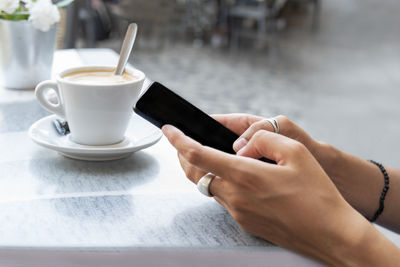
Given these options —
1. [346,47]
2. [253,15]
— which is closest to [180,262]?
[253,15]

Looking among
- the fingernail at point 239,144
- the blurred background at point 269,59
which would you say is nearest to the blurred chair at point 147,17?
the blurred background at point 269,59

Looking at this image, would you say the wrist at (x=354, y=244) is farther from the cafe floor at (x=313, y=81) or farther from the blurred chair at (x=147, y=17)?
the blurred chair at (x=147, y=17)

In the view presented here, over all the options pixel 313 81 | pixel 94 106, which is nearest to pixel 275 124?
pixel 94 106

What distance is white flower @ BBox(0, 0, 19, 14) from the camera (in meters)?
0.97

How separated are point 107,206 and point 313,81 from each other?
12.6 ft

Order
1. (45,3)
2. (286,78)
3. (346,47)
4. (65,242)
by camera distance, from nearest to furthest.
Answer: (65,242)
(45,3)
(286,78)
(346,47)

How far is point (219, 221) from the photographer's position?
551 mm

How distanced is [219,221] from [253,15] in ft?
15.3

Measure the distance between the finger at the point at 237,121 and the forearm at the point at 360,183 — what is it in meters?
0.12

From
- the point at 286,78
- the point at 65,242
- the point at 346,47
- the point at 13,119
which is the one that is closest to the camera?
the point at 65,242

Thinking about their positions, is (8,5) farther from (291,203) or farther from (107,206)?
(291,203)

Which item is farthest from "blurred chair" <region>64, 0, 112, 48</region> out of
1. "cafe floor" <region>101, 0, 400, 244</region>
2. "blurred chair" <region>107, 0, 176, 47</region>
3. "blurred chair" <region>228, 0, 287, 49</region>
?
"blurred chair" <region>228, 0, 287, 49</region>

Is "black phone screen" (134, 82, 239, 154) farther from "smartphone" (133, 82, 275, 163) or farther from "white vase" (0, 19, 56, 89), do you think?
"white vase" (0, 19, 56, 89)

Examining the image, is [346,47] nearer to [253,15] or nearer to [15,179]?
[253,15]
